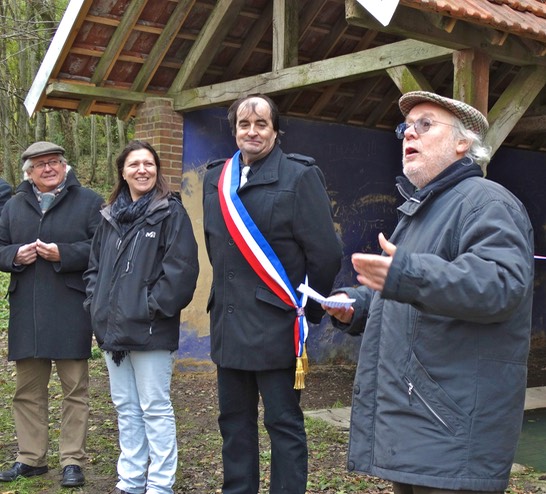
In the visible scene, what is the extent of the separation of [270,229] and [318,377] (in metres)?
5.11

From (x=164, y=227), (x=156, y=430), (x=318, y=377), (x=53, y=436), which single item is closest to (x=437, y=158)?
(x=164, y=227)

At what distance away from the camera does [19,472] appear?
16.7 ft

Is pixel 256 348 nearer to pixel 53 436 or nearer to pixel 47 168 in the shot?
pixel 47 168

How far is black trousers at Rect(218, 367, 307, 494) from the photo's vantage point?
3.87 meters

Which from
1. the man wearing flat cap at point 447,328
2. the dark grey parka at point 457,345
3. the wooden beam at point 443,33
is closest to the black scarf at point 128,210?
the wooden beam at point 443,33

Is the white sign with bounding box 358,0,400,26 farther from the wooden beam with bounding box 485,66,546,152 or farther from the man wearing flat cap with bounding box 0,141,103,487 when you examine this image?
the man wearing flat cap with bounding box 0,141,103,487

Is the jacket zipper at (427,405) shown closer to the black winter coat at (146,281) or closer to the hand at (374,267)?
the hand at (374,267)

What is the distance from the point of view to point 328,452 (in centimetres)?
582

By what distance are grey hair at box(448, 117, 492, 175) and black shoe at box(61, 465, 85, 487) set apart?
11.2 ft

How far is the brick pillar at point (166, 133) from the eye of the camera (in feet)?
26.7

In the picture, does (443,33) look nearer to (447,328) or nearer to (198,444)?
(447,328)

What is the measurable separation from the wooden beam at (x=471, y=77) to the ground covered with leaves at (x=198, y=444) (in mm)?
2541

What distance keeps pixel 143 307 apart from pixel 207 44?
4.13 m

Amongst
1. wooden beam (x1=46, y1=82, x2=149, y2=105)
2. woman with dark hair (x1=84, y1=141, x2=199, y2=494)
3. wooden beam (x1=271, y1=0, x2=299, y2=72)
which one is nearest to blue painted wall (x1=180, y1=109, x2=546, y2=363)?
wooden beam (x1=46, y1=82, x2=149, y2=105)
